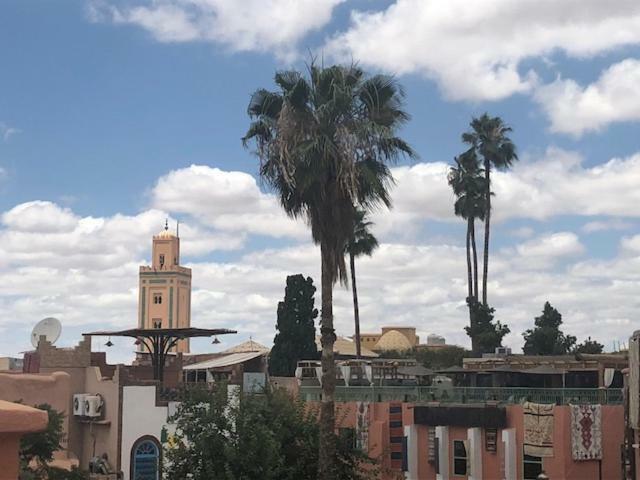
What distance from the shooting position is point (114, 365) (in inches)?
1519

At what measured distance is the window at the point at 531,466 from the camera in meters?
23.0

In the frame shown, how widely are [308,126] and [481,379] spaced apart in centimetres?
1568

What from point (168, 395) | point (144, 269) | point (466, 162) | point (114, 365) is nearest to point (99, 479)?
point (168, 395)

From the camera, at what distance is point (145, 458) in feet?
112

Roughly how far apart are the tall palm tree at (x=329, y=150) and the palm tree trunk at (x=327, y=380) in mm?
24

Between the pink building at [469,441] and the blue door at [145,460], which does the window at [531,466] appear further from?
the blue door at [145,460]

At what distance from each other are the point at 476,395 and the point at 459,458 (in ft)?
6.24

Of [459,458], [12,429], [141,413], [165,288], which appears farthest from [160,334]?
[165,288]

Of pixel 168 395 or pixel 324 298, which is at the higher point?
pixel 324 298

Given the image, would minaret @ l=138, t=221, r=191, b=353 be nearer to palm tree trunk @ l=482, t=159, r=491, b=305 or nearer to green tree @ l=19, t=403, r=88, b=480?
palm tree trunk @ l=482, t=159, r=491, b=305

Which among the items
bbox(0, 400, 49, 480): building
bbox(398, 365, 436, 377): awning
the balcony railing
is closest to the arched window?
the balcony railing

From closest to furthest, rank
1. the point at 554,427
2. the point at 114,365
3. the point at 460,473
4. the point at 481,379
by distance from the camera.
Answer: the point at 554,427 < the point at 460,473 < the point at 481,379 < the point at 114,365

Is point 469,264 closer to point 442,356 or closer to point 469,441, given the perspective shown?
point 442,356

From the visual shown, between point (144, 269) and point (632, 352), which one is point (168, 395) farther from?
point (144, 269)
